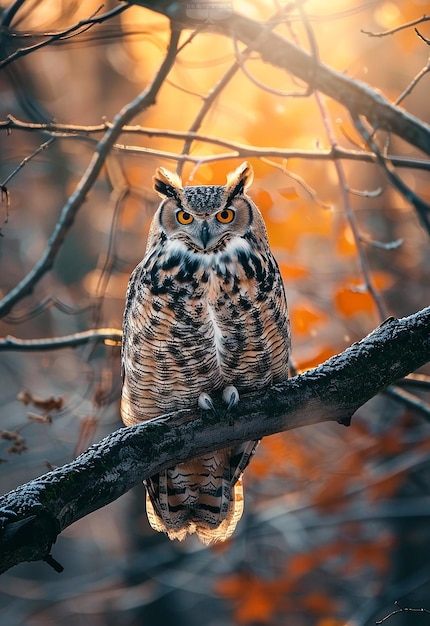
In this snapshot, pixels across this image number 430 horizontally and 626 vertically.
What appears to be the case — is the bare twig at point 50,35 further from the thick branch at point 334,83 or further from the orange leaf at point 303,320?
the orange leaf at point 303,320

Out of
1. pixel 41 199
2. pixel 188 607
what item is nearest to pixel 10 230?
pixel 41 199

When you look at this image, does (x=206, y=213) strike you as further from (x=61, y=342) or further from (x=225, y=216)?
(x=61, y=342)

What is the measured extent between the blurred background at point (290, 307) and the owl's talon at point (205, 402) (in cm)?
53

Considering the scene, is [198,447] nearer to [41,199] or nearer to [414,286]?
[414,286]

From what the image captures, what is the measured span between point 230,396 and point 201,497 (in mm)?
504

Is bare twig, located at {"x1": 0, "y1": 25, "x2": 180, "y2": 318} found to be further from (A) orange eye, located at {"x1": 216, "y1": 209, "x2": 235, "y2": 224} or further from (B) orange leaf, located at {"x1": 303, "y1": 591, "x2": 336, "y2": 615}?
(B) orange leaf, located at {"x1": 303, "y1": 591, "x2": 336, "y2": 615}

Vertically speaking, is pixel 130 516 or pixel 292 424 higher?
pixel 130 516

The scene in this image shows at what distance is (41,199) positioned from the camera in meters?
5.95

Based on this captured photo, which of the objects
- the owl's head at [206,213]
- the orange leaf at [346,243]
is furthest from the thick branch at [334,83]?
the orange leaf at [346,243]

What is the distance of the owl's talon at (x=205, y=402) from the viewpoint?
1698mm

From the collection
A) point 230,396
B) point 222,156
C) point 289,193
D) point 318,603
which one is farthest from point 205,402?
point 318,603

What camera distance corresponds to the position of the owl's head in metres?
1.79

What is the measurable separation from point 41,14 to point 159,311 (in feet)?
4.21

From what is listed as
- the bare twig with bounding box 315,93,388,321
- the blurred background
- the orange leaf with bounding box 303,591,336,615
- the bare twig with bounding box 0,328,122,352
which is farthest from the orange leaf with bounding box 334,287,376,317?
the orange leaf with bounding box 303,591,336,615
